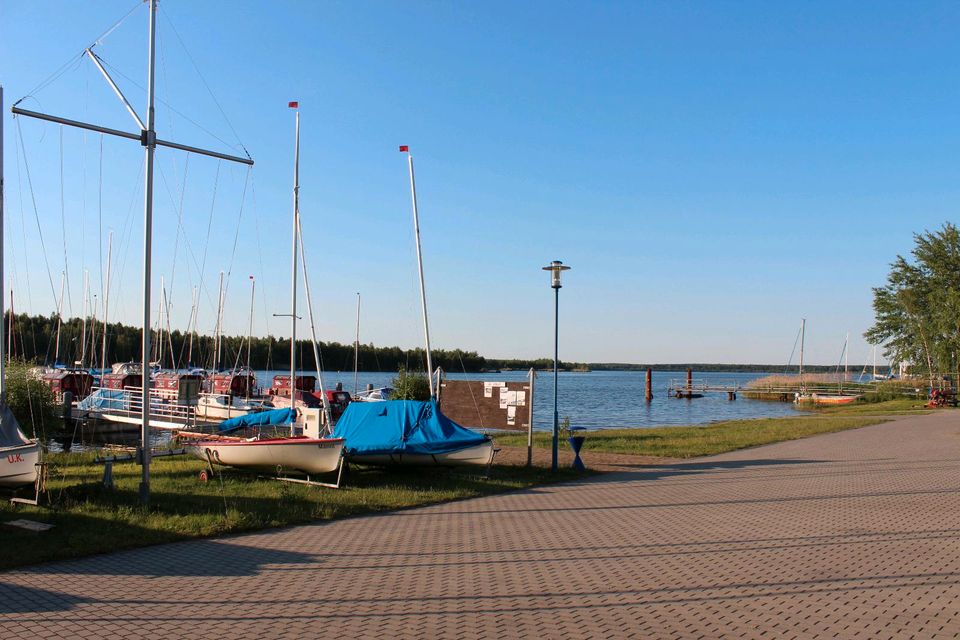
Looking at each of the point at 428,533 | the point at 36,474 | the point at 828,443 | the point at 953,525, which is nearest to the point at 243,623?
the point at 428,533

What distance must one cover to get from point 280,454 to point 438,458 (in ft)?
10.2

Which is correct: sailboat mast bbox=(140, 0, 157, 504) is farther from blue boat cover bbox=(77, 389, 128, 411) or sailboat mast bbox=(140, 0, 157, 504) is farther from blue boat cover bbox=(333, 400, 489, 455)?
blue boat cover bbox=(77, 389, 128, 411)

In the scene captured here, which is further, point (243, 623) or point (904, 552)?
point (904, 552)

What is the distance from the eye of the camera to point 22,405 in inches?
1070

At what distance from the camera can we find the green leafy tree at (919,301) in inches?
2391

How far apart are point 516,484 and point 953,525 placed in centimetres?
743

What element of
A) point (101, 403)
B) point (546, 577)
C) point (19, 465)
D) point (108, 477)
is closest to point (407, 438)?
point (108, 477)

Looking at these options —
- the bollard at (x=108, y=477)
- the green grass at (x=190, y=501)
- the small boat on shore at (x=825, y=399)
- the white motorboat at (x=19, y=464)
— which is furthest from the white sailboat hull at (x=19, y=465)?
the small boat on shore at (x=825, y=399)

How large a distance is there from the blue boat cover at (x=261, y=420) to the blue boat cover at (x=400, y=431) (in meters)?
2.17

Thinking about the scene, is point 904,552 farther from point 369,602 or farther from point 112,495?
point 112,495

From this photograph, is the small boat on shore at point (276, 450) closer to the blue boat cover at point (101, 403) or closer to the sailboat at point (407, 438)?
the sailboat at point (407, 438)

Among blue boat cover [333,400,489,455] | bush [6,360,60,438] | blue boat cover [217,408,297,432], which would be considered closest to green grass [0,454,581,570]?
blue boat cover [333,400,489,455]

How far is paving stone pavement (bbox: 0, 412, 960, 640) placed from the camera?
658 centimetres

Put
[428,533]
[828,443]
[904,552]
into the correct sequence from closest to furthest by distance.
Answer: [904,552], [428,533], [828,443]
